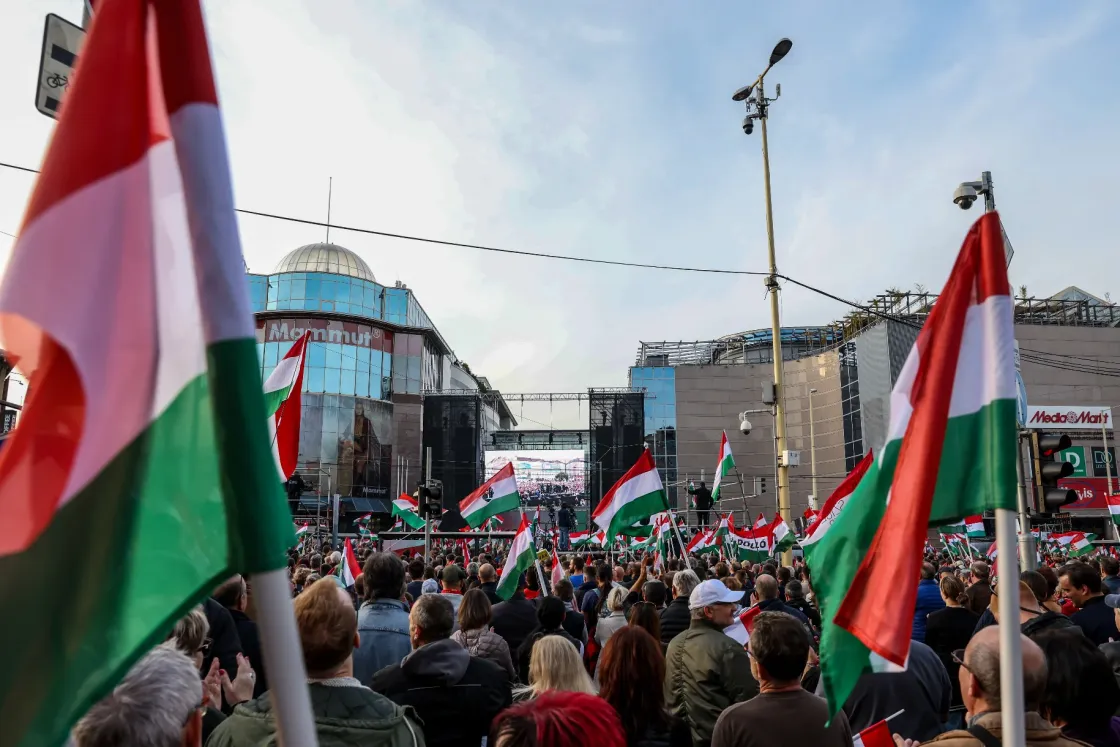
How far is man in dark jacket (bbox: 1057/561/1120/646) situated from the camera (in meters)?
6.57

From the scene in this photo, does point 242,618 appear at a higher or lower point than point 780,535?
higher

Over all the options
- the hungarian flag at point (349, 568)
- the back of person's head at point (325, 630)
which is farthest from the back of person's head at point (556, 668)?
the hungarian flag at point (349, 568)

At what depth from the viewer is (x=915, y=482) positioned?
3043 mm

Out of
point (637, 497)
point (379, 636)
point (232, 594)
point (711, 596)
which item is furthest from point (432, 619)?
point (637, 497)

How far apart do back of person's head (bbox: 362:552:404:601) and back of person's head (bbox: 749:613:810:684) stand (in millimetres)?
2504

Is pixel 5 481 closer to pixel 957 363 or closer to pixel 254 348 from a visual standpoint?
pixel 254 348

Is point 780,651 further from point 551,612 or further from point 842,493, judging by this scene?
point 842,493

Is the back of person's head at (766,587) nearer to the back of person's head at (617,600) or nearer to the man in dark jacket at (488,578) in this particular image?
the back of person's head at (617,600)

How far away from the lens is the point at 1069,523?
4622cm

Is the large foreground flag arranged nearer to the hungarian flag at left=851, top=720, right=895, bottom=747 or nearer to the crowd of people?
the crowd of people

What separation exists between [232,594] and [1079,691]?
4.51 meters

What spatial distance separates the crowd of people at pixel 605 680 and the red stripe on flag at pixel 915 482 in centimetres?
11

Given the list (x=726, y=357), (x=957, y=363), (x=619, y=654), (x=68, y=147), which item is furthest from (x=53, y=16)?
(x=726, y=357)

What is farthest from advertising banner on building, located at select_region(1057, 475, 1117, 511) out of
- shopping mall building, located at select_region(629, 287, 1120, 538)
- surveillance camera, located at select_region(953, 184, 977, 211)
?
surveillance camera, located at select_region(953, 184, 977, 211)
